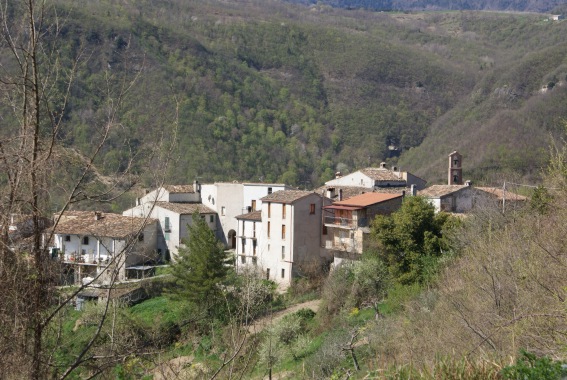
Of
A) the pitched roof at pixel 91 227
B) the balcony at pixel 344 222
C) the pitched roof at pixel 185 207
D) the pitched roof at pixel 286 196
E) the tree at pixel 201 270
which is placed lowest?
the tree at pixel 201 270

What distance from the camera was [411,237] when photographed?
2773 centimetres

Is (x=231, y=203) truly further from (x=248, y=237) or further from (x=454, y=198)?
(x=454, y=198)

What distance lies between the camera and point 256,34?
124m

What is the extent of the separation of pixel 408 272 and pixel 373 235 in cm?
237

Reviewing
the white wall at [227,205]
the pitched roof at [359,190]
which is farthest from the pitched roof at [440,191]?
the white wall at [227,205]

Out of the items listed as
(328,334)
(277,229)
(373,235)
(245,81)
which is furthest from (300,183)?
(328,334)

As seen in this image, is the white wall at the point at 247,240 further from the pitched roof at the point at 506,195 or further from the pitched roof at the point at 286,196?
the pitched roof at the point at 506,195

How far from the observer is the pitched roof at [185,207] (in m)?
37.9

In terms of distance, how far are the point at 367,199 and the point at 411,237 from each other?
18.7ft

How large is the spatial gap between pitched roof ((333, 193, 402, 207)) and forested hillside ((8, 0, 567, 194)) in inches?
316

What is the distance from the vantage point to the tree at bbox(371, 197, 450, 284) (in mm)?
27203

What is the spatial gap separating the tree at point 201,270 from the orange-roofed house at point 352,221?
4.85 metres

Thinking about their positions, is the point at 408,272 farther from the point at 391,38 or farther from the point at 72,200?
the point at 391,38

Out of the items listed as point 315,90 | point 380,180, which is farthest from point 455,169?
point 315,90
